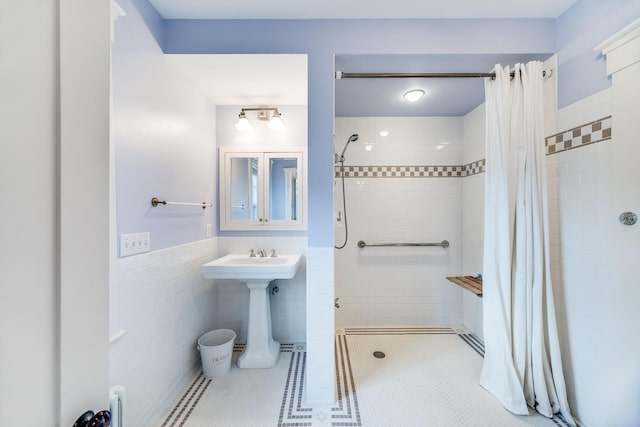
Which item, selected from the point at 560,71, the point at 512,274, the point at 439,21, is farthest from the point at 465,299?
the point at 439,21

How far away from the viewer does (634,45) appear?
1170 mm

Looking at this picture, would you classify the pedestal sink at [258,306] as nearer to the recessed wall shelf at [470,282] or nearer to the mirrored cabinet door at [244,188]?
the mirrored cabinet door at [244,188]

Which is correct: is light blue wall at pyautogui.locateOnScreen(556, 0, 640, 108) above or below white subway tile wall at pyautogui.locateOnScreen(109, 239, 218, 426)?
above

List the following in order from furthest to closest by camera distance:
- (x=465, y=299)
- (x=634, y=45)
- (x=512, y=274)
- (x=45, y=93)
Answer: (x=465, y=299)
(x=512, y=274)
(x=634, y=45)
(x=45, y=93)

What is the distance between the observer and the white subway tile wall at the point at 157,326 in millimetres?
1276

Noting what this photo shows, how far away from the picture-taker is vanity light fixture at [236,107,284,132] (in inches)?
86.7

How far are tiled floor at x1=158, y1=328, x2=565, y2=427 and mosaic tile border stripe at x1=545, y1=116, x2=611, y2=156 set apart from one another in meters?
1.60

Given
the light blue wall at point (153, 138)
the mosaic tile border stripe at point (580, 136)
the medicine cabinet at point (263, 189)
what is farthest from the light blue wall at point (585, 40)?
the light blue wall at point (153, 138)

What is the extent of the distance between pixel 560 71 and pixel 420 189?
1304 mm

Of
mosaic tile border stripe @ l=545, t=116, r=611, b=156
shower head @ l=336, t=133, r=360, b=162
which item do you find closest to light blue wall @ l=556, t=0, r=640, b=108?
mosaic tile border stripe @ l=545, t=116, r=611, b=156

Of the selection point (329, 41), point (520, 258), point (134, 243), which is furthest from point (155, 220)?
point (520, 258)

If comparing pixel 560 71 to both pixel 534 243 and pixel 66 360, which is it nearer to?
pixel 534 243

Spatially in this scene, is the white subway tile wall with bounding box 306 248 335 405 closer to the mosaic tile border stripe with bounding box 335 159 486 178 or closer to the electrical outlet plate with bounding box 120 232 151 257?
the electrical outlet plate with bounding box 120 232 151 257

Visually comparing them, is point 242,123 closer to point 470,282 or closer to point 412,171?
point 412,171
